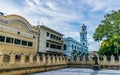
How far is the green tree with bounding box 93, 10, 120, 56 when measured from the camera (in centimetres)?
2922

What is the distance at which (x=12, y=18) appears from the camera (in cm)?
2419

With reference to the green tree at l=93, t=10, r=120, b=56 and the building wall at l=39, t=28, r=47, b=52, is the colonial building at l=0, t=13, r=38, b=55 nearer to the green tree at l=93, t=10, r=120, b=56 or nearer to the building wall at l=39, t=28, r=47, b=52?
the building wall at l=39, t=28, r=47, b=52

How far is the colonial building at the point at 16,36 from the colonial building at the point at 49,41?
7.08ft

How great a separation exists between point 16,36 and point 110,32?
58.2 ft

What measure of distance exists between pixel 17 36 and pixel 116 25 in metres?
18.3

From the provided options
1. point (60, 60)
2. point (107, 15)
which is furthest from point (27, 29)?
point (107, 15)

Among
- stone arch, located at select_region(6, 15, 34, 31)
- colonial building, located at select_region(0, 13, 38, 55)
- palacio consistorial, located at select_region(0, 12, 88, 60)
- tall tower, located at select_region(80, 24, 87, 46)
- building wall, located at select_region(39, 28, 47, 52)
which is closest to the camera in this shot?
colonial building, located at select_region(0, 13, 38, 55)

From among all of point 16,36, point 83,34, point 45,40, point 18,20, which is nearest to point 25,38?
point 16,36

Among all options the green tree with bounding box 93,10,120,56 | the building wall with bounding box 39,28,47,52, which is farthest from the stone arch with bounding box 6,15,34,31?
the green tree with bounding box 93,10,120,56

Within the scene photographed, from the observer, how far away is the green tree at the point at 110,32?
2922 cm

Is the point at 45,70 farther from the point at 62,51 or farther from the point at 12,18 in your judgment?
the point at 62,51

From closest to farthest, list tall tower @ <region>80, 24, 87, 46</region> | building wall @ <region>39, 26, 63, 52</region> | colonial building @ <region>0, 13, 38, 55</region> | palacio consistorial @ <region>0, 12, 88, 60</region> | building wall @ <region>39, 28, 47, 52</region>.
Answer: colonial building @ <region>0, 13, 38, 55</region>, palacio consistorial @ <region>0, 12, 88, 60</region>, building wall @ <region>39, 28, 47, 52</region>, building wall @ <region>39, 26, 63, 52</region>, tall tower @ <region>80, 24, 87, 46</region>

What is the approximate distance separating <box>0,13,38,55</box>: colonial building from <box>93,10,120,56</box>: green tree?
13.0 meters

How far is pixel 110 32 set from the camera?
100 feet
